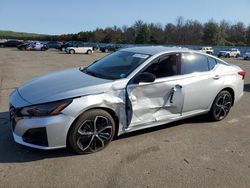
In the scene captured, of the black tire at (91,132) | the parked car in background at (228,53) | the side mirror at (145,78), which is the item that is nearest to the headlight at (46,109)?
the black tire at (91,132)

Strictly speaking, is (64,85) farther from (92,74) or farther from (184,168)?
(184,168)

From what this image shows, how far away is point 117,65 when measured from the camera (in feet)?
17.3

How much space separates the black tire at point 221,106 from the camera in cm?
602

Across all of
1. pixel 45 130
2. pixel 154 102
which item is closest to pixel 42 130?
pixel 45 130

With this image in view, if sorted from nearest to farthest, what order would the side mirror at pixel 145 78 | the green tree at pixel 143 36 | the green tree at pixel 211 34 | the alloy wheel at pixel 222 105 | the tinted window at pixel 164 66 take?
the side mirror at pixel 145 78
the tinted window at pixel 164 66
the alloy wheel at pixel 222 105
the green tree at pixel 211 34
the green tree at pixel 143 36

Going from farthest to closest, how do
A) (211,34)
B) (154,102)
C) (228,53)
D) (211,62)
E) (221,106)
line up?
(211,34) → (228,53) → (221,106) → (211,62) → (154,102)

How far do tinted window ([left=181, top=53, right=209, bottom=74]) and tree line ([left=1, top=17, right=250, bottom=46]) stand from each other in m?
93.4

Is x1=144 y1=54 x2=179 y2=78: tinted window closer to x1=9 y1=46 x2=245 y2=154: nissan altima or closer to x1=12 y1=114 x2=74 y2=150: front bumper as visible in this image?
x1=9 y1=46 x2=245 y2=154: nissan altima

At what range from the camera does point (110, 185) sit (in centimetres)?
354

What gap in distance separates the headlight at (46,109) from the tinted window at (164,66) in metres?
1.59

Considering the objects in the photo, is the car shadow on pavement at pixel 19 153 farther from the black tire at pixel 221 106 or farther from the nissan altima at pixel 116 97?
the black tire at pixel 221 106

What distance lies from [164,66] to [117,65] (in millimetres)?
820

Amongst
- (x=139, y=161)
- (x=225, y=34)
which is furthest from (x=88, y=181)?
(x=225, y=34)

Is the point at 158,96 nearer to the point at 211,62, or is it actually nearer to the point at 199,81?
the point at 199,81
